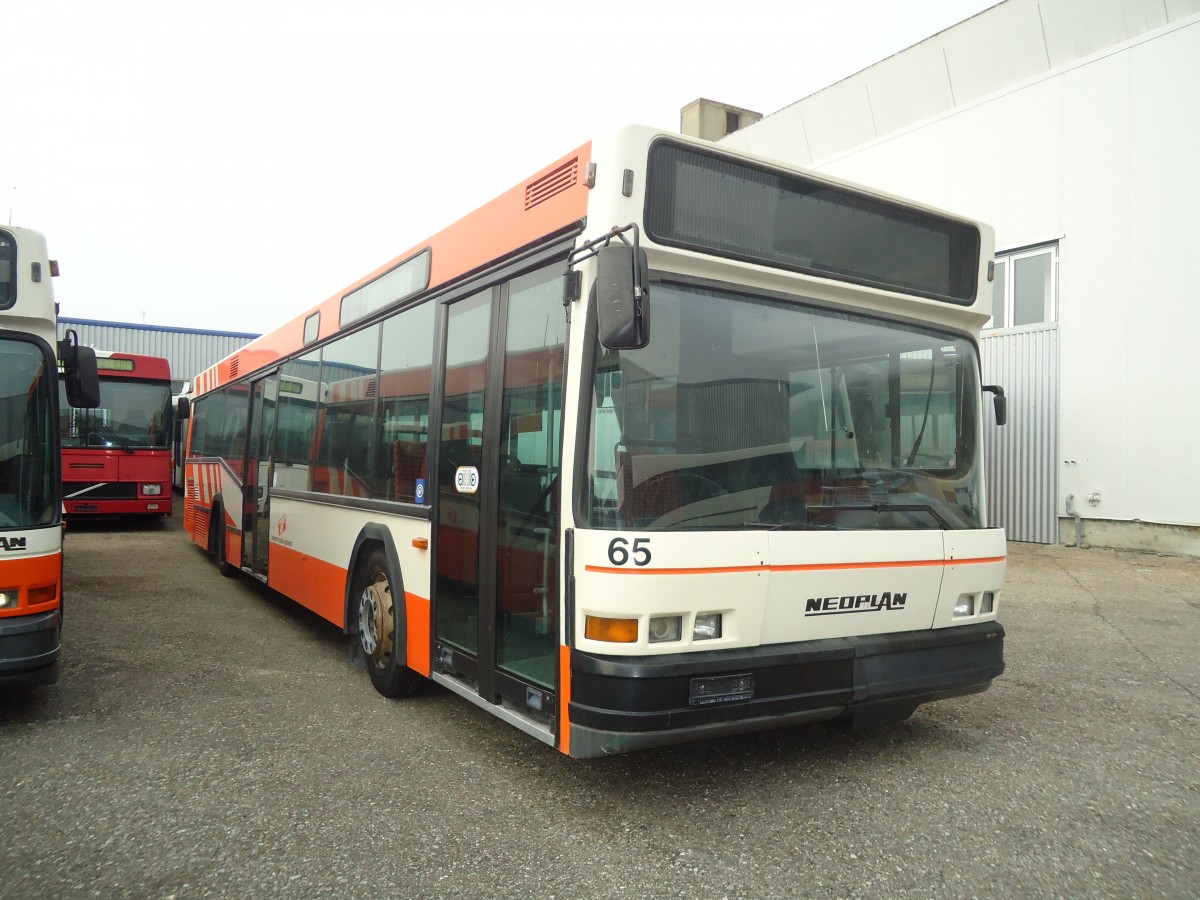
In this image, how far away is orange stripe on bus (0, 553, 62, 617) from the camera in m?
4.79

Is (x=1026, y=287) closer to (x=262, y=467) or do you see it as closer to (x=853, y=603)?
(x=262, y=467)

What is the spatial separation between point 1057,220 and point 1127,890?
12335 millimetres

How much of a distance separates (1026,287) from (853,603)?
1176 centimetres

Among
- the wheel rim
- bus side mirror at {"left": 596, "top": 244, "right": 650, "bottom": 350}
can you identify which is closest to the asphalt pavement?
the wheel rim

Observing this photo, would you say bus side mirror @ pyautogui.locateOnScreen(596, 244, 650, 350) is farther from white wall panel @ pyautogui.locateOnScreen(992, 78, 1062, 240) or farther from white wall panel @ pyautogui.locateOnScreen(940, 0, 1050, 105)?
white wall panel @ pyautogui.locateOnScreen(940, 0, 1050, 105)

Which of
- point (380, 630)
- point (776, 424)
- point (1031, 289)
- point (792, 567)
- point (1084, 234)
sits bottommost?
point (380, 630)

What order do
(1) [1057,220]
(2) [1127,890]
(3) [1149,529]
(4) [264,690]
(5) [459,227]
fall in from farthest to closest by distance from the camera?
(1) [1057,220], (3) [1149,529], (4) [264,690], (5) [459,227], (2) [1127,890]

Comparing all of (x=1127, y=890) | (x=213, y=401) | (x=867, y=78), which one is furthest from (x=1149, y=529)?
(x=213, y=401)

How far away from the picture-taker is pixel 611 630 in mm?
3572

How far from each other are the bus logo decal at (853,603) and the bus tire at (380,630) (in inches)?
105

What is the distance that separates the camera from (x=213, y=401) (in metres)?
12.3

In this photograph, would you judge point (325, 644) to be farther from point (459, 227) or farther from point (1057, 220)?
point (1057, 220)

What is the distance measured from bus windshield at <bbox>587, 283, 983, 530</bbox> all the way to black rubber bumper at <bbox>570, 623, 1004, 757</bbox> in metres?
0.53

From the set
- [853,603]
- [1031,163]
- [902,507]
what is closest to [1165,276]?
[1031,163]
